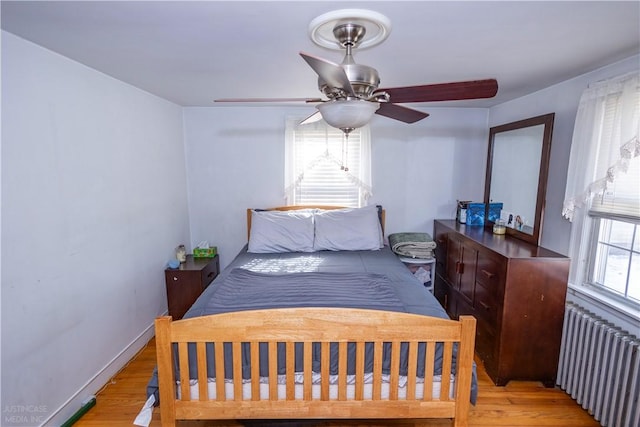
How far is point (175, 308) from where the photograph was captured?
2.87 meters

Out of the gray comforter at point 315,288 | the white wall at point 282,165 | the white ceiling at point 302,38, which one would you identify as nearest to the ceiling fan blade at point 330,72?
the white ceiling at point 302,38

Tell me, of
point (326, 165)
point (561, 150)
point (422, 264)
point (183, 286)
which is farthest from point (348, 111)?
point (183, 286)

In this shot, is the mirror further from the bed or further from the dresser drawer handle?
the bed

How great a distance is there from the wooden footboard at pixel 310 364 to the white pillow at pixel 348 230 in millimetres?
1422

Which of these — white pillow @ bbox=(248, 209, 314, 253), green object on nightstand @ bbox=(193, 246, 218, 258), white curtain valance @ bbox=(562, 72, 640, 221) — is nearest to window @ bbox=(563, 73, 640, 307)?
white curtain valance @ bbox=(562, 72, 640, 221)

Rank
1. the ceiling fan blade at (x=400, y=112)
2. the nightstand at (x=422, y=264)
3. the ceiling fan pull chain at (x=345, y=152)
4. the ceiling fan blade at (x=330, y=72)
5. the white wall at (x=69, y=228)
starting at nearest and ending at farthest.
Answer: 1. the ceiling fan blade at (x=330, y=72)
2. the white wall at (x=69, y=228)
3. the ceiling fan blade at (x=400, y=112)
4. the nightstand at (x=422, y=264)
5. the ceiling fan pull chain at (x=345, y=152)

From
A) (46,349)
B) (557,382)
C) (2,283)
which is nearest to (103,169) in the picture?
(2,283)

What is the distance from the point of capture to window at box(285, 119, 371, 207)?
3.20 metres

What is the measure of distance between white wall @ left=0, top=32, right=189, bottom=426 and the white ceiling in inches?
10.2

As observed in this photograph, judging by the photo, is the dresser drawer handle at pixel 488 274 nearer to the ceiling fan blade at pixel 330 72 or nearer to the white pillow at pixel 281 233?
the white pillow at pixel 281 233

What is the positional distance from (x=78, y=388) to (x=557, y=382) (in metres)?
3.13

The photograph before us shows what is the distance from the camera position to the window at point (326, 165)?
3197 mm

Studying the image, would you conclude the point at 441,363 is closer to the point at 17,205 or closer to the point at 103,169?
the point at 17,205

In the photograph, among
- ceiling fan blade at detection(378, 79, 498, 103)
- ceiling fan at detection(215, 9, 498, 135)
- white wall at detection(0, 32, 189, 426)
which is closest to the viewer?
ceiling fan at detection(215, 9, 498, 135)
